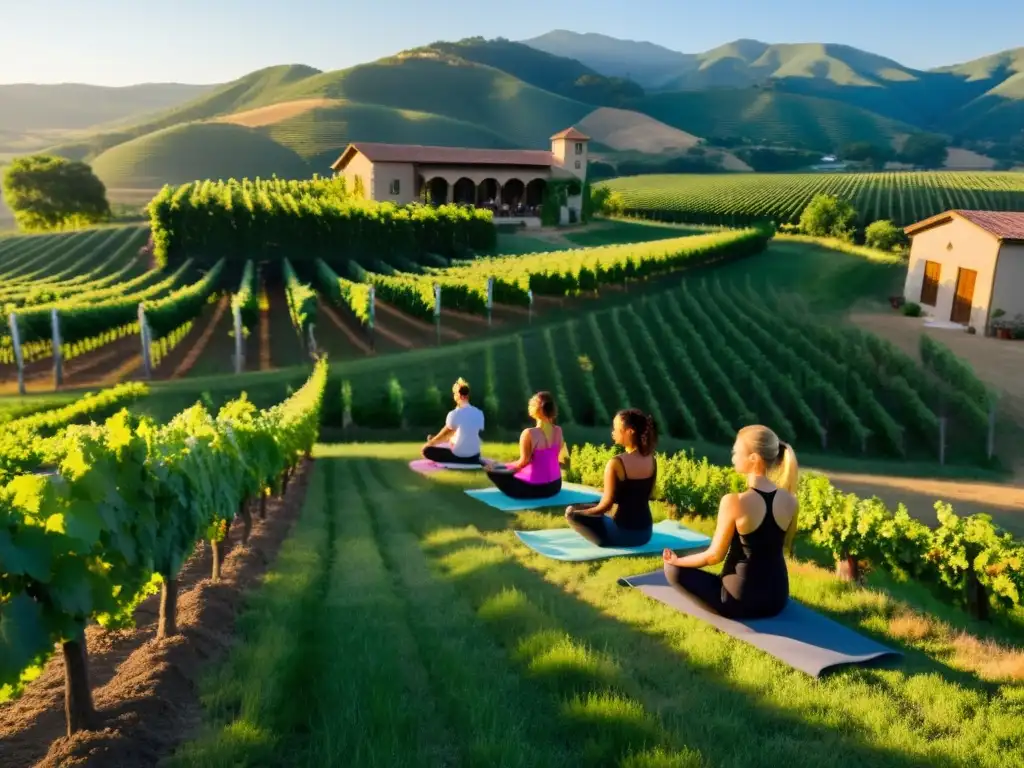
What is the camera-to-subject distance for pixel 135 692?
14.4 feet

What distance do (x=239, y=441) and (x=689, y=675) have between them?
5.72 m

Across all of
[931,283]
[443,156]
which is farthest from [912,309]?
[443,156]

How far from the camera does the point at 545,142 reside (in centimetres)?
16488

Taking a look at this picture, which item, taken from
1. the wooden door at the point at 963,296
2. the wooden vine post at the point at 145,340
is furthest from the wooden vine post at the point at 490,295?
the wooden door at the point at 963,296

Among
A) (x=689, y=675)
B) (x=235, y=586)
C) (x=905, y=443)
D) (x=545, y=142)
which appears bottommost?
(x=905, y=443)

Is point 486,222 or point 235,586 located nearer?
point 235,586

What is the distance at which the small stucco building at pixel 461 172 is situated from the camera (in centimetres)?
5425

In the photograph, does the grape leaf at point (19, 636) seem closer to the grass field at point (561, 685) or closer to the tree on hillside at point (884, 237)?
the grass field at point (561, 685)

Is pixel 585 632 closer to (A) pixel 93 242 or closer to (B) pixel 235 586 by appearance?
(B) pixel 235 586

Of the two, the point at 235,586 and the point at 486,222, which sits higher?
the point at 486,222

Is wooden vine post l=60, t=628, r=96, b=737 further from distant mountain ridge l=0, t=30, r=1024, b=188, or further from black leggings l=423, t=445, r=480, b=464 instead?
distant mountain ridge l=0, t=30, r=1024, b=188

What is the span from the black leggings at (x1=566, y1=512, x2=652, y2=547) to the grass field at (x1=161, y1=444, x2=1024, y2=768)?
575 mm

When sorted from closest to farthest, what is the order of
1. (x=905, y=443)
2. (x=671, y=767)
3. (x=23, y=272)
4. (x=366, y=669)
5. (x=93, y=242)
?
(x=671, y=767) → (x=366, y=669) → (x=905, y=443) → (x=23, y=272) → (x=93, y=242)

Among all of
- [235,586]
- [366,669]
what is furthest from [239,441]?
[366,669]
